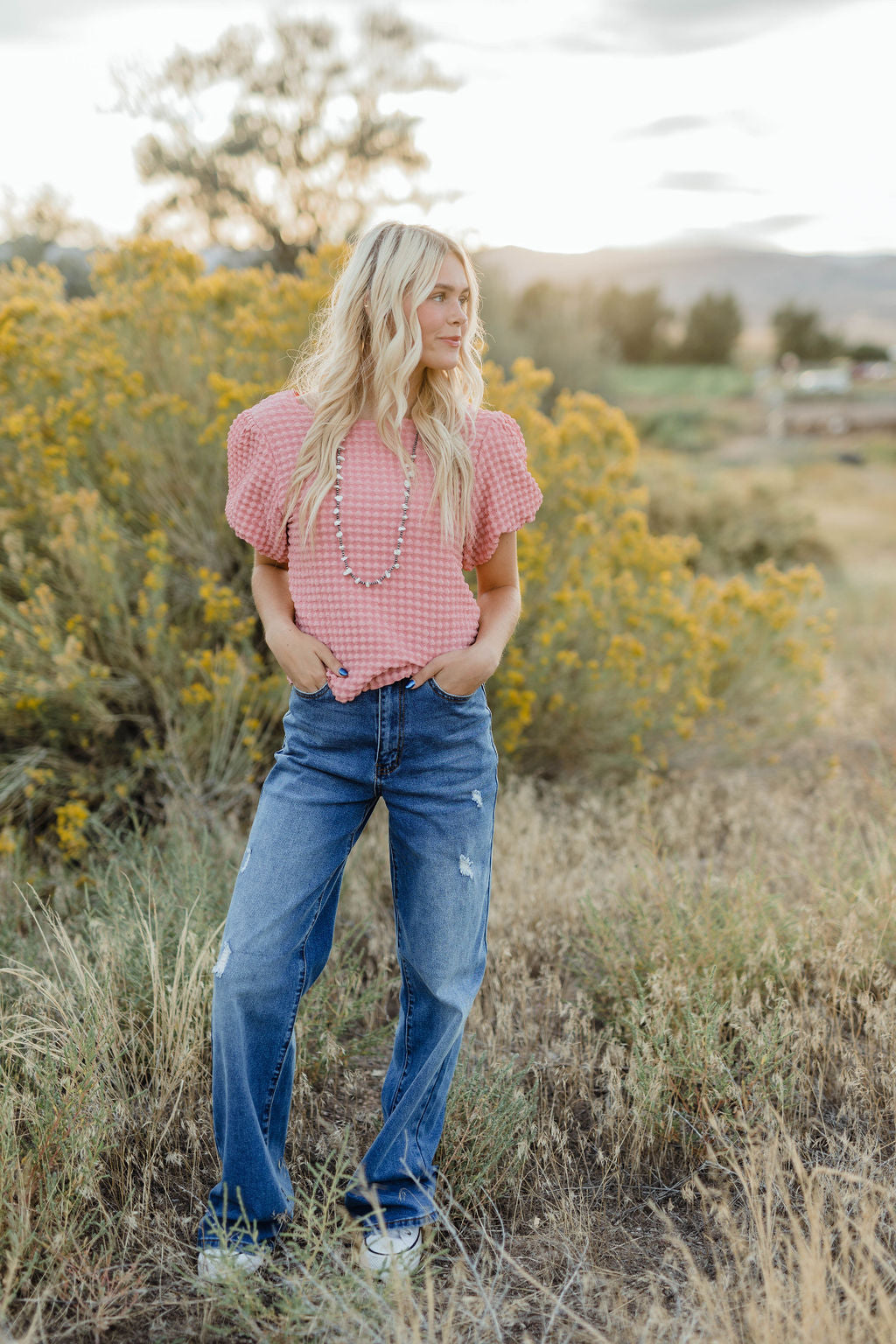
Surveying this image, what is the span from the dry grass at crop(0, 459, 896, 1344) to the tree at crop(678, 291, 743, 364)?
1753 inches

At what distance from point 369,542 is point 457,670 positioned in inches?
11.2

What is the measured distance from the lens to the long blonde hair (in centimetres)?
196

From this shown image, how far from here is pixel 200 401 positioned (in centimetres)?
446

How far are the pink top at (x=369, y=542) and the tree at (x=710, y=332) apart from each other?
1796 inches

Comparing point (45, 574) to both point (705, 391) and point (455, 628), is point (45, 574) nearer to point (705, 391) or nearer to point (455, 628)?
point (455, 628)

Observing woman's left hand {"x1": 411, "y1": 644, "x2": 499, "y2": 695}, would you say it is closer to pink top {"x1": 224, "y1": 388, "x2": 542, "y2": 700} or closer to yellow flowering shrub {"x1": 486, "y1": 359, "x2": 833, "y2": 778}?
pink top {"x1": 224, "y1": 388, "x2": 542, "y2": 700}

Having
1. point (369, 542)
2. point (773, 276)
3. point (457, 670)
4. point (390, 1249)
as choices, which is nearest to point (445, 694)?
point (457, 670)

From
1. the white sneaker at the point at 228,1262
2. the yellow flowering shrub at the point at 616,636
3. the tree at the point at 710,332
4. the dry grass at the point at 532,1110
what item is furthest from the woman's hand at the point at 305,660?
the tree at the point at 710,332

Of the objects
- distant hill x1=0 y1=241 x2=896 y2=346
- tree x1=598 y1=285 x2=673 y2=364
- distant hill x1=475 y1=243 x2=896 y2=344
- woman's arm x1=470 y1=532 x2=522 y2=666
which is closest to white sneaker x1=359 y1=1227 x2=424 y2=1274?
woman's arm x1=470 y1=532 x2=522 y2=666

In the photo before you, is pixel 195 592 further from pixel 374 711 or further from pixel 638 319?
pixel 638 319

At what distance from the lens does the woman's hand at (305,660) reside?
6.35 feet

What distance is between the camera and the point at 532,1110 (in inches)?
95.0

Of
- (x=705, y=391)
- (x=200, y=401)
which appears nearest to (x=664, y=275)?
(x=705, y=391)

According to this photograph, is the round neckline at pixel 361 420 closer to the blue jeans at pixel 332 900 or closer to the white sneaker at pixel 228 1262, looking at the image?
the blue jeans at pixel 332 900
